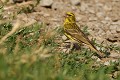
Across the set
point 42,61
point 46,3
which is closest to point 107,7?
point 46,3

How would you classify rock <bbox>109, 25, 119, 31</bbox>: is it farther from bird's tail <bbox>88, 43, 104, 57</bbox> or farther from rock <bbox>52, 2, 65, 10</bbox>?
bird's tail <bbox>88, 43, 104, 57</bbox>

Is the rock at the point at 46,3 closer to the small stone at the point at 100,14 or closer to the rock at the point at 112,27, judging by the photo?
the small stone at the point at 100,14

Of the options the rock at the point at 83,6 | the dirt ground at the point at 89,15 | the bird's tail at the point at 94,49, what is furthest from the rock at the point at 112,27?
the bird's tail at the point at 94,49

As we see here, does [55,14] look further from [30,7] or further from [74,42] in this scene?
[74,42]

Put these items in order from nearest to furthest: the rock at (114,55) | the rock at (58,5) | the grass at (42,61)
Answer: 1. the grass at (42,61)
2. the rock at (114,55)
3. the rock at (58,5)

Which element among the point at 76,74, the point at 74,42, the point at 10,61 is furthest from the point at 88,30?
the point at 10,61

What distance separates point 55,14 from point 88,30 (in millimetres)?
963

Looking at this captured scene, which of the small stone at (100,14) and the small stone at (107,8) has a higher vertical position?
the small stone at (100,14)

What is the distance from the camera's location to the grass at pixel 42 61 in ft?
→ 12.8

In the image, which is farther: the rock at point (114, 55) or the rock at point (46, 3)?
the rock at point (46, 3)

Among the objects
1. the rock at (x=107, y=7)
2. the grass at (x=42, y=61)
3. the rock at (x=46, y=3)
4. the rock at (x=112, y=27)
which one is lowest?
the rock at (x=107, y=7)

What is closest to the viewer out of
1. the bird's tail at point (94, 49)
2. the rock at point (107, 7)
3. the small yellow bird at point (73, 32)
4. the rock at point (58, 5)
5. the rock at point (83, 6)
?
the bird's tail at point (94, 49)

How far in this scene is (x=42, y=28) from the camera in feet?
24.8

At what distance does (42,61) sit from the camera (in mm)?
4789
